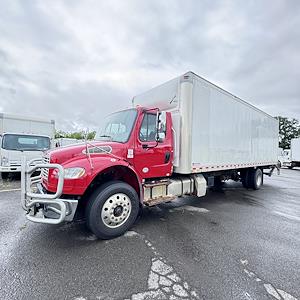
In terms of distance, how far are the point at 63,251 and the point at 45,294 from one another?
3.18 feet

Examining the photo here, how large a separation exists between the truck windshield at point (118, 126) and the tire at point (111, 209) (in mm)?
1016

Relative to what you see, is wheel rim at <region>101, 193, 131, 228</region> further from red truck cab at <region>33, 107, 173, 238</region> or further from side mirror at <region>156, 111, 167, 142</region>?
side mirror at <region>156, 111, 167, 142</region>

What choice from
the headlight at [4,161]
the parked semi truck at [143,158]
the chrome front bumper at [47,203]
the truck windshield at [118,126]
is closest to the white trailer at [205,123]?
the parked semi truck at [143,158]

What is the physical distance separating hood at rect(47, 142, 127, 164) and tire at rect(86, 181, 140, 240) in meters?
0.57

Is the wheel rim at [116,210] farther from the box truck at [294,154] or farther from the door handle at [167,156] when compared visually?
the box truck at [294,154]

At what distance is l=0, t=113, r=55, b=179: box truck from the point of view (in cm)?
964

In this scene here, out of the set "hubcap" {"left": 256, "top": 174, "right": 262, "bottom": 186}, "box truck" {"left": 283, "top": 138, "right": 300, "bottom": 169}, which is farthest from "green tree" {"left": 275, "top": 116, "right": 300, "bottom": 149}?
"hubcap" {"left": 256, "top": 174, "right": 262, "bottom": 186}

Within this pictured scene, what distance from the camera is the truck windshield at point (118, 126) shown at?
4406 mm

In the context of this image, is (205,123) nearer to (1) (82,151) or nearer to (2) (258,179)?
(1) (82,151)

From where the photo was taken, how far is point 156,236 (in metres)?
3.95

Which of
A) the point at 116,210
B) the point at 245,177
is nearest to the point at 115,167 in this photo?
the point at 116,210

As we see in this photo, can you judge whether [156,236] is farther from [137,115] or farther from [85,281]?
[137,115]

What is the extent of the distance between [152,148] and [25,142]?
8.28 m

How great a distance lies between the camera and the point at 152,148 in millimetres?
4613
